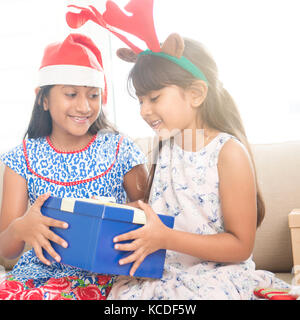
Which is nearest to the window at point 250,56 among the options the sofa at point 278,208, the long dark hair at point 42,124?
the sofa at point 278,208

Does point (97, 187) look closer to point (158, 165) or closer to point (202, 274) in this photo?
point (158, 165)

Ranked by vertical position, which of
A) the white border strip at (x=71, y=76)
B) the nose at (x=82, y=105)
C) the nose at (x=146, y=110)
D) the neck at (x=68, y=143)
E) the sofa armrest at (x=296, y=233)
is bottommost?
the sofa armrest at (x=296, y=233)

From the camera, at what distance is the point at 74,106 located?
0.99 meters

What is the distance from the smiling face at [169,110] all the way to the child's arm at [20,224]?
28cm

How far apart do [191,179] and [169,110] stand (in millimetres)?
158

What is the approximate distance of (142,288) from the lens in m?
0.80

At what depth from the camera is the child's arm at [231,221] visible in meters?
0.79

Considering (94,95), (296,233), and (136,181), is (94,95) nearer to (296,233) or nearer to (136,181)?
(136,181)

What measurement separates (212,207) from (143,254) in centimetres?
21

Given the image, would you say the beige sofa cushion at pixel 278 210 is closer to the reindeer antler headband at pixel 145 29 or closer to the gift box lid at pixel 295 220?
the gift box lid at pixel 295 220

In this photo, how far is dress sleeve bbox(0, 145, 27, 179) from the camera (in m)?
1.04

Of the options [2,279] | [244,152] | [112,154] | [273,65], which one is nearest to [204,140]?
[244,152]

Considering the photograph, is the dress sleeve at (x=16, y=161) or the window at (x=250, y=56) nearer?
the dress sleeve at (x=16, y=161)

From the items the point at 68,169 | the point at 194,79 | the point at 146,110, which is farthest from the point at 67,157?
the point at 194,79
